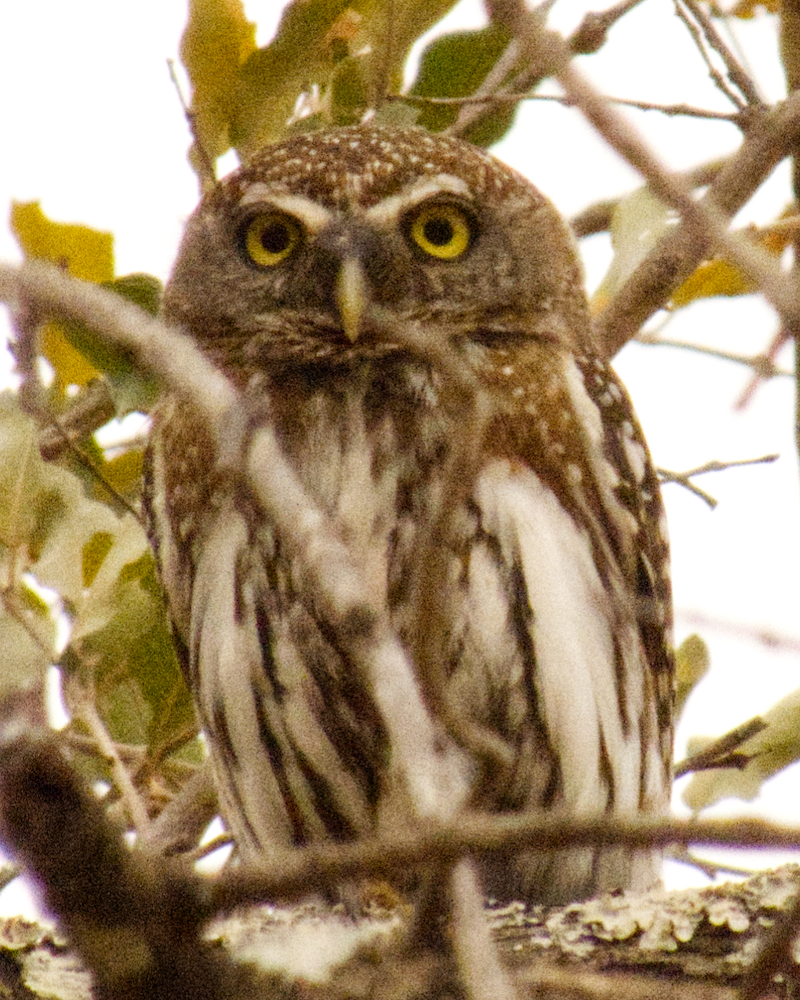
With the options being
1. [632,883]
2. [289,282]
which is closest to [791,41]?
[289,282]

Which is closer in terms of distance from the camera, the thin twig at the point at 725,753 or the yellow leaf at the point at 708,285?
the thin twig at the point at 725,753

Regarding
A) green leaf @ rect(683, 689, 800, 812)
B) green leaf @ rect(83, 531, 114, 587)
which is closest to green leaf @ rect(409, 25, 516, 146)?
green leaf @ rect(83, 531, 114, 587)

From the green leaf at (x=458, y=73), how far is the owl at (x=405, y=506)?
200 mm

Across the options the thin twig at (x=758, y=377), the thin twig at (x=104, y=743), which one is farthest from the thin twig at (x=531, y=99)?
the thin twig at (x=104, y=743)

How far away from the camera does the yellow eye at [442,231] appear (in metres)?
3.51

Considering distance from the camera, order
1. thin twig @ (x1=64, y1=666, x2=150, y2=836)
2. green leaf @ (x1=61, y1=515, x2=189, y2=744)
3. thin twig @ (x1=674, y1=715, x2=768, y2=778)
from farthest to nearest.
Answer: thin twig @ (x1=674, y1=715, x2=768, y2=778) → green leaf @ (x1=61, y1=515, x2=189, y2=744) → thin twig @ (x1=64, y1=666, x2=150, y2=836)

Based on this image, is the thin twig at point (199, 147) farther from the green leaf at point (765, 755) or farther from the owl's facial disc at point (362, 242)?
the green leaf at point (765, 755)

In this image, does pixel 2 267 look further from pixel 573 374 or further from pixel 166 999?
pixel 573 374

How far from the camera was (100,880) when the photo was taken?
42.3 inches

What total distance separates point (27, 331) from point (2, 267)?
29 centimetres

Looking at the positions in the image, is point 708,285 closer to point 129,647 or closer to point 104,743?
point 129,647

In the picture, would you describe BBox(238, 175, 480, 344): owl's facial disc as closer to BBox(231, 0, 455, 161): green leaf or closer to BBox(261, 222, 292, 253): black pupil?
BBox(261, 222, 292, 253): black pupil

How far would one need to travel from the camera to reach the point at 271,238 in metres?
3.55

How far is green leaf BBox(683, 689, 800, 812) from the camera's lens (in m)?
3.33
